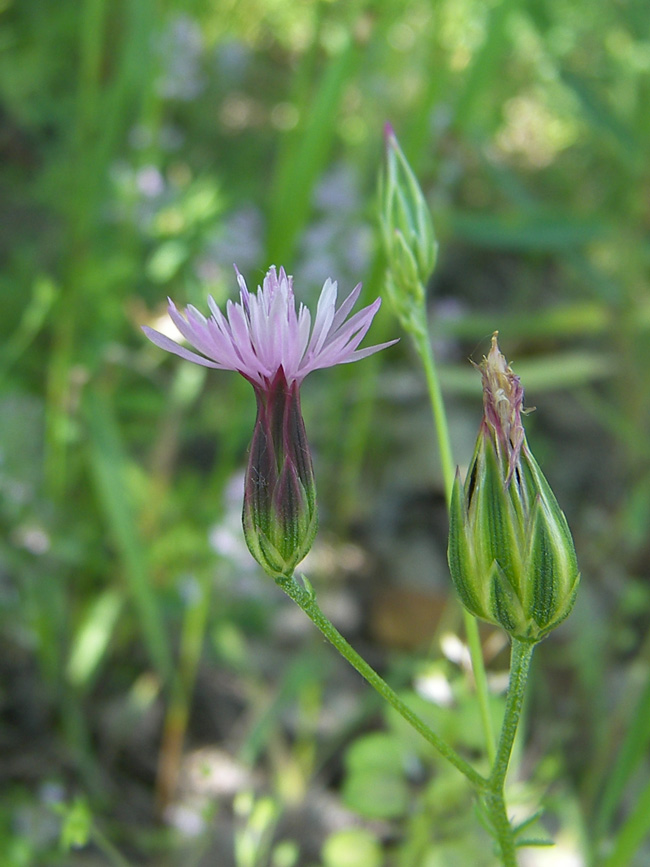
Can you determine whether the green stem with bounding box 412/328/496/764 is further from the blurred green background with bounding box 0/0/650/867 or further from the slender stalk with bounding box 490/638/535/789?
the blurred green background with bounding box 0/0/650/867

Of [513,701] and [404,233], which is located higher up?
[404,233]

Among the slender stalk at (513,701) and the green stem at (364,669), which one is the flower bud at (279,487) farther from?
the slender stalk at (513,701)

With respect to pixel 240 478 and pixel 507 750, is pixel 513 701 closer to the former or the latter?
pixel 507 750

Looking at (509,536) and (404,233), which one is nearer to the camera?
(509,536)

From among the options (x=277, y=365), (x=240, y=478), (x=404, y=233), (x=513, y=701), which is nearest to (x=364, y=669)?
(x=513, y=701)

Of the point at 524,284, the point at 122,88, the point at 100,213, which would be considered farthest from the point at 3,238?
the point at 524,284

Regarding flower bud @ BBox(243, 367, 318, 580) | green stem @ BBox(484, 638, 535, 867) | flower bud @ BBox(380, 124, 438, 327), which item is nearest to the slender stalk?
green stem @ BBox(484, 638, 535, 867)

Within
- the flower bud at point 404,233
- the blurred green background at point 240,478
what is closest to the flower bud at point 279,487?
the flower bud at point 404,233
